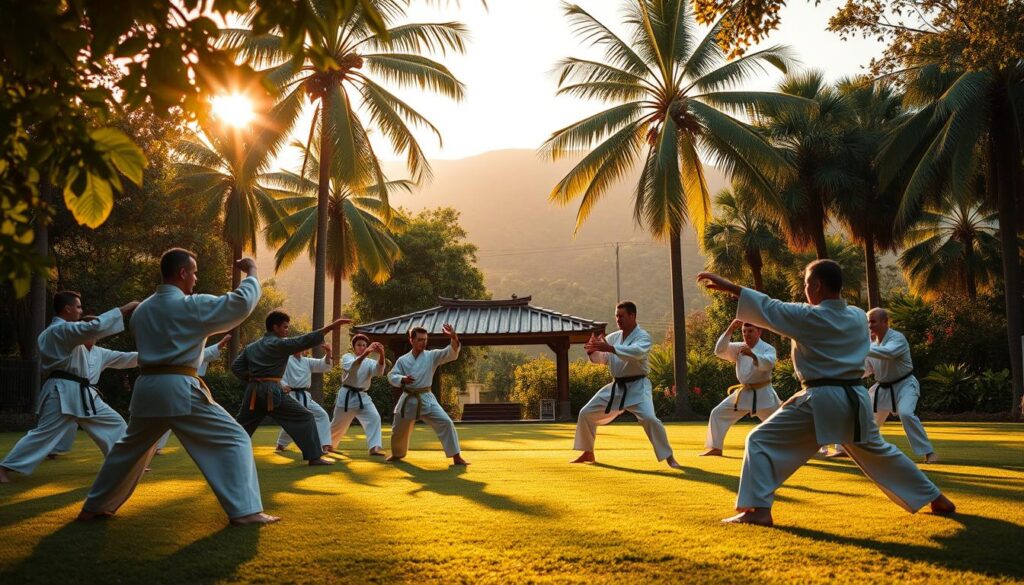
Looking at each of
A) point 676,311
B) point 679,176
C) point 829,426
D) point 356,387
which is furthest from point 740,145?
point 829,426

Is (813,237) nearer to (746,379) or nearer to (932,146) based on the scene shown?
(932,146)

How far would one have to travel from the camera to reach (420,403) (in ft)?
→ 33.8

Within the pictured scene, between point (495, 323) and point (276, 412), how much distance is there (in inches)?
817

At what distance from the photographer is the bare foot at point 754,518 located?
197 inches

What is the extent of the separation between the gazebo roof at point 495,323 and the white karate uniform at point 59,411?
19.6 meters

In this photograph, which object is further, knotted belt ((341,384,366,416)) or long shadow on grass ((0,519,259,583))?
knotted belt ((341,384,366,416))

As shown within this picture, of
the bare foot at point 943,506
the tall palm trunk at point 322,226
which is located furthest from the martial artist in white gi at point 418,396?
the tall palm trunk at point 322,226

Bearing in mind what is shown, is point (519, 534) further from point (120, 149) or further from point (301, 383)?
point (301, 383)

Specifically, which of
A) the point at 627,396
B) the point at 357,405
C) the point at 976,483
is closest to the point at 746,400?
the point at 627,396

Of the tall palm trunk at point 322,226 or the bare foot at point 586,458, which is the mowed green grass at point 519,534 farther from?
the tall palm trunk at point 322,226

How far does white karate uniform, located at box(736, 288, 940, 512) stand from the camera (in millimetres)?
5219

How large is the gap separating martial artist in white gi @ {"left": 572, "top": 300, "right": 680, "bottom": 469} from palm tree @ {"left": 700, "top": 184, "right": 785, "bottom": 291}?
2612 centimetres

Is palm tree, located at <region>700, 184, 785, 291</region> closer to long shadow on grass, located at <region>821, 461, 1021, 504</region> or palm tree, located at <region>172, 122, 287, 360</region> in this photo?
palm tree, located at <region>172, 122, 287, 360</region>

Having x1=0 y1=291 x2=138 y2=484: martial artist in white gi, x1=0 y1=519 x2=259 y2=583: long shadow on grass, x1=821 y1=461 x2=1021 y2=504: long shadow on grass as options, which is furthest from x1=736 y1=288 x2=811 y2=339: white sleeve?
x1=0 y1=291 x2=138 y2=484: martial artist in white gi
